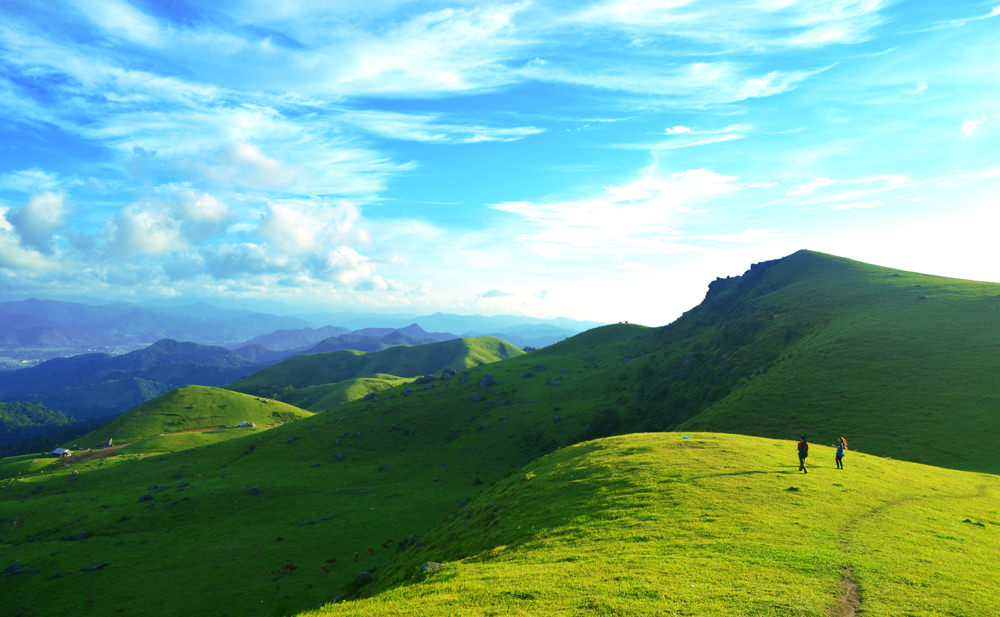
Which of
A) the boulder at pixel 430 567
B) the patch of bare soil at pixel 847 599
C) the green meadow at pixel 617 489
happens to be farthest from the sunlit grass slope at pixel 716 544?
the boulder at pixel 430 567

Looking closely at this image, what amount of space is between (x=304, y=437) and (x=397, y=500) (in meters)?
51.7

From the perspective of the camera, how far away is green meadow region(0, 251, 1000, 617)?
21.1 m

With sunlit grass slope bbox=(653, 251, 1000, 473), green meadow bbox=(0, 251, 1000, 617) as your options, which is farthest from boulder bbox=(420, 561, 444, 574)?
sunlit grass slope bbox=(653, 251, 1000, 473)

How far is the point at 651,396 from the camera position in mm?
105938

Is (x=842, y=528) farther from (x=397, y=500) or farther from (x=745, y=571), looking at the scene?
(x=397, y=500)

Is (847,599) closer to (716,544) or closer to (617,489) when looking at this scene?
(716,544)

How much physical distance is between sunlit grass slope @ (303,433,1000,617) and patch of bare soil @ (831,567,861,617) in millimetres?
81

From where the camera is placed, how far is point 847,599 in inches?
702

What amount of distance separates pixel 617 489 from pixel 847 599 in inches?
702

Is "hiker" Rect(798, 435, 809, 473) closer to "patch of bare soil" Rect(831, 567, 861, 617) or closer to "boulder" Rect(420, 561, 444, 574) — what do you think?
"patch of bare soil" Rect(831, 567, 861, 617)

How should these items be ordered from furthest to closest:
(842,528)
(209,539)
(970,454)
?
(209,539)
(970,454)
(842,528)

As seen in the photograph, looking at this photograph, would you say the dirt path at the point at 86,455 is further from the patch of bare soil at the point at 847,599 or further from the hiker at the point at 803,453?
the patch of bare soil at the point at 847,599

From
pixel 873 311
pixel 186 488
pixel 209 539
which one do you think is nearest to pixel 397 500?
pixel 209 539

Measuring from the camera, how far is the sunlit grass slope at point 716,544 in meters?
18.3
